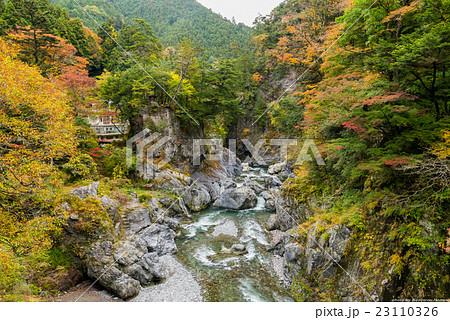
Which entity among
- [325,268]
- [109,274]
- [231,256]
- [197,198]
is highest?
[325,268]

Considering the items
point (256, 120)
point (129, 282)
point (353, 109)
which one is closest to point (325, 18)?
point (353, 109)

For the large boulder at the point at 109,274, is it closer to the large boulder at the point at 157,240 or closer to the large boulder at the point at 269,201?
the large boulder at the point at 157,240

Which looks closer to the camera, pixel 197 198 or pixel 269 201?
pixel 269 201

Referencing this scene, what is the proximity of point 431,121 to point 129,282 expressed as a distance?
1055 centimetres

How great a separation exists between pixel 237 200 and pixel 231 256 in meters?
6.38

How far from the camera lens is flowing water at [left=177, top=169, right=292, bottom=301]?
8312 millimetres

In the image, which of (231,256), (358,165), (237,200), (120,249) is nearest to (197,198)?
(237,200)

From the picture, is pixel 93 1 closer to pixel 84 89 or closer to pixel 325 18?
pixel 84 89

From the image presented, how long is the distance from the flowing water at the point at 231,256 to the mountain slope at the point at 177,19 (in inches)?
1713

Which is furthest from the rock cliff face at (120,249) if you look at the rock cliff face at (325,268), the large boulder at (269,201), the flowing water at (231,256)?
the large boulder at (269,201)

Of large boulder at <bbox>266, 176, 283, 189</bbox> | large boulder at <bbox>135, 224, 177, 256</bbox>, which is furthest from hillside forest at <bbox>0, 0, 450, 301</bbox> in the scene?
large boulder at <bbox>266, 176, 283, 189</bbox>

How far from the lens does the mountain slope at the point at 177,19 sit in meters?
50.7

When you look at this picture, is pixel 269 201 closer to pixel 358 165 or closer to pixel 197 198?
pixel 197 198

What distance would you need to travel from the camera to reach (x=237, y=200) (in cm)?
1689
